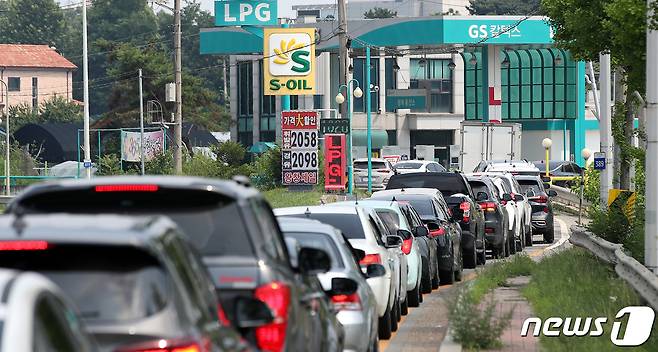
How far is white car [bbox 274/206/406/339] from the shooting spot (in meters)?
16.2

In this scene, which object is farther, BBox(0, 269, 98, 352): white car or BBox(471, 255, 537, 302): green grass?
BBox(471, 255, 537, 302): green grass

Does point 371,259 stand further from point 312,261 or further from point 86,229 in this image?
point 86,229

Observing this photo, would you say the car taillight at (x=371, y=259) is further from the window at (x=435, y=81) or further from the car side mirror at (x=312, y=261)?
the window at (x=435, y=81)

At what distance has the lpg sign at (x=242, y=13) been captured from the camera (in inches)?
3221

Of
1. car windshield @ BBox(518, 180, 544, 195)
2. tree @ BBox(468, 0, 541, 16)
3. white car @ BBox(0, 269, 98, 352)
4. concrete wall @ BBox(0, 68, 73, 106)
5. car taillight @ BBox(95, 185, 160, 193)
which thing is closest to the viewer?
white car @ BBox(0, 269, 98, 352)

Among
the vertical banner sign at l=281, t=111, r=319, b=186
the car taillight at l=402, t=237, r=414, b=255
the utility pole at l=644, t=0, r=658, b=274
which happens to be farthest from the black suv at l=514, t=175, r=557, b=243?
the utility pole at l=644, t=0, r=658, b=274

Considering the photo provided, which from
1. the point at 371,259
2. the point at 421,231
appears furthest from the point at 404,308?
the point at 371,259

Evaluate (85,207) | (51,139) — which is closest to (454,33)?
(51,139)

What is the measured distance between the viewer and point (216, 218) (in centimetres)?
909

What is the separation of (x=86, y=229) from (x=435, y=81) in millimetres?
105198

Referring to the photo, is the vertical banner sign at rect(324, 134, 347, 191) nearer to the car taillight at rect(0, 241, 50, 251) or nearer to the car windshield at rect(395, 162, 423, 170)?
the car windshield at rect(395, 162, 423, 170)

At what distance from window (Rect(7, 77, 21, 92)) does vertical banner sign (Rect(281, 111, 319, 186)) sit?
3821 inches

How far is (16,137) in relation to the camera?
102688 mm

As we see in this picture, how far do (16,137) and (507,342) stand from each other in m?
89.3
